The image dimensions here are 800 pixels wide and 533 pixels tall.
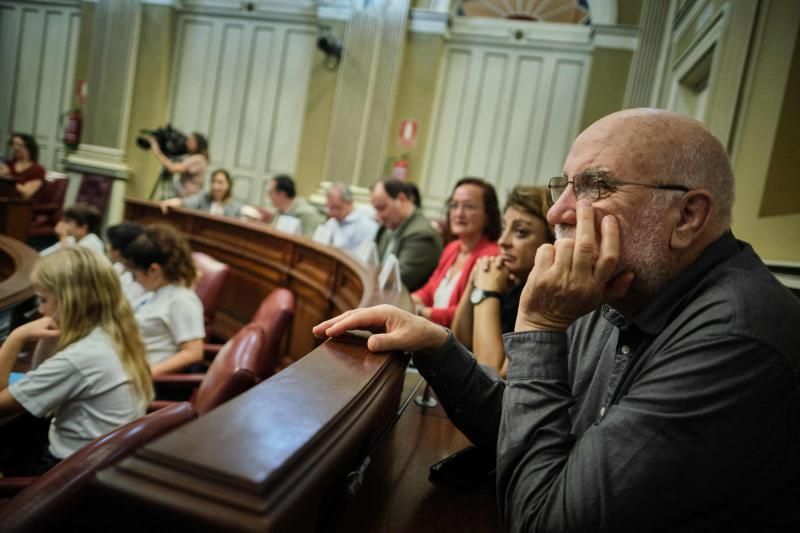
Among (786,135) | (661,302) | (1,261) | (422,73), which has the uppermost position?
(422,73)

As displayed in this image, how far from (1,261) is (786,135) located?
392 cm

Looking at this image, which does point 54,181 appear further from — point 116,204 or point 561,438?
point 561,438

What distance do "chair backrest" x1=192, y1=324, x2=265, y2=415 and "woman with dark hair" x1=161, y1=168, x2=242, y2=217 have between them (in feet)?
13.0

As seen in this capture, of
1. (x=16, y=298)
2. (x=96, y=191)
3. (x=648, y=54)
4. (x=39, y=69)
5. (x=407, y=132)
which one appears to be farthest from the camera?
(x=39, y=69)

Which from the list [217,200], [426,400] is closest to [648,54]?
[217,200]

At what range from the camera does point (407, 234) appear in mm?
3656

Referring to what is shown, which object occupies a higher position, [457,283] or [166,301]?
[457,283]

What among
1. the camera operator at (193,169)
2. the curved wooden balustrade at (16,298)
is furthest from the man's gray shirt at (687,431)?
the camera operator at (193,169)

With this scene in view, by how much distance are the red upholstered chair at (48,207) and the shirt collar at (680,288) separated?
693 cm

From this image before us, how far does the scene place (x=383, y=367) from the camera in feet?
2.78

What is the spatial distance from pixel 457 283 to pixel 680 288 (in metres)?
1.75

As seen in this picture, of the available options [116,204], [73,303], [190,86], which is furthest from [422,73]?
[73,303]

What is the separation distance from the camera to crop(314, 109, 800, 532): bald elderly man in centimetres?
69

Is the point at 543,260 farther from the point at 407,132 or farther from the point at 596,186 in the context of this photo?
the point at 407,132
